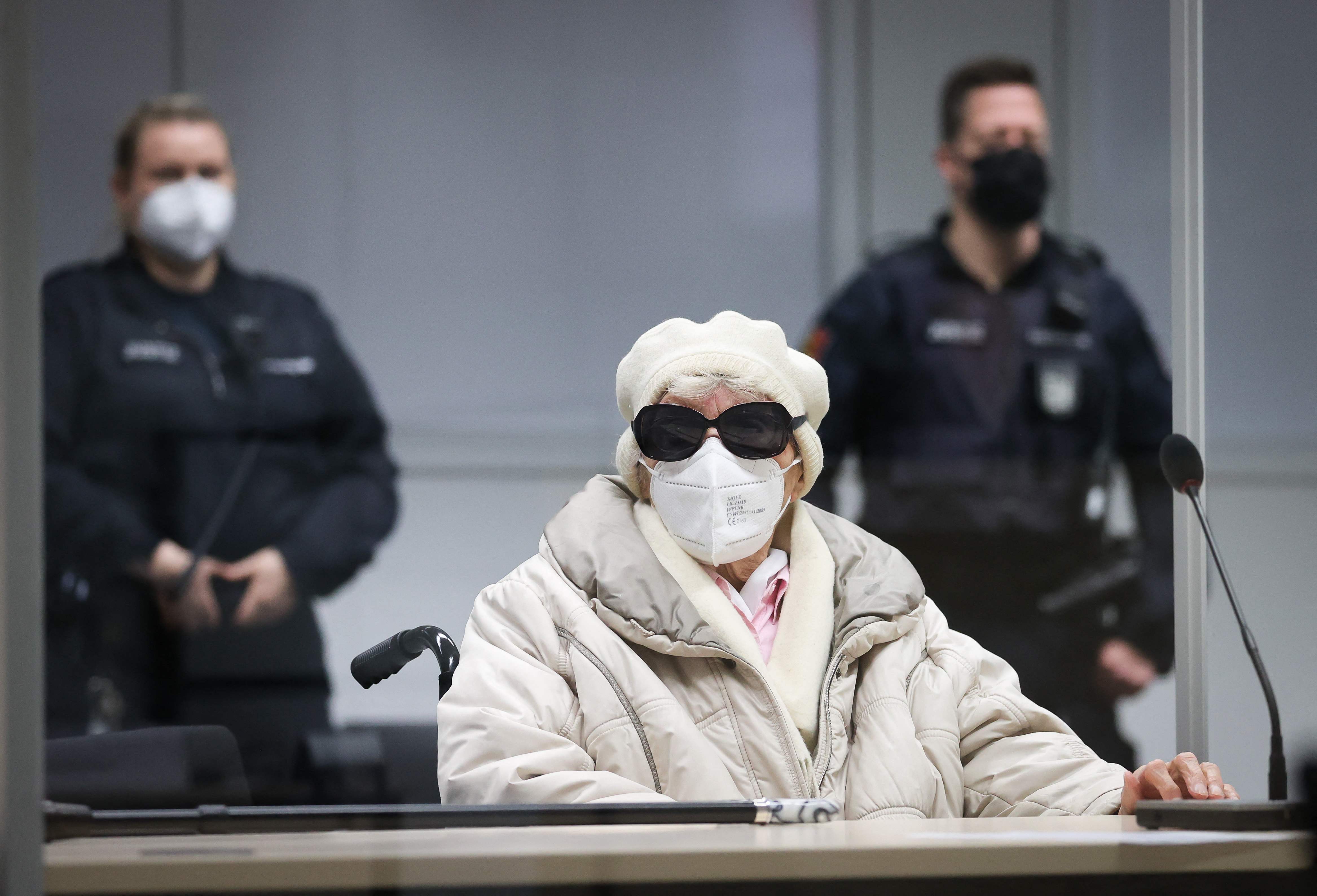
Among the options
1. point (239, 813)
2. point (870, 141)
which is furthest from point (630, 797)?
point (870, 141)

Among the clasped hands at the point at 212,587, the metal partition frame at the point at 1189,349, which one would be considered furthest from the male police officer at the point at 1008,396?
the clasped hands at the point at 212,587

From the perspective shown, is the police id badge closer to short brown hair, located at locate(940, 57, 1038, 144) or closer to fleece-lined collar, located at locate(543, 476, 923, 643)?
short brown hair, located at locate(940, 57, 1038, 144)

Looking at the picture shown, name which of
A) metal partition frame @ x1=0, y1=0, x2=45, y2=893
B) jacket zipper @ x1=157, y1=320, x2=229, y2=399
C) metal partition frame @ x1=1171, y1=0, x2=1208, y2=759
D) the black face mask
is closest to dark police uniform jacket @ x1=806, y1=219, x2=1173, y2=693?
the black face mask

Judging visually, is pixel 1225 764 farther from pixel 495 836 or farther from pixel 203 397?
pixel 203 397

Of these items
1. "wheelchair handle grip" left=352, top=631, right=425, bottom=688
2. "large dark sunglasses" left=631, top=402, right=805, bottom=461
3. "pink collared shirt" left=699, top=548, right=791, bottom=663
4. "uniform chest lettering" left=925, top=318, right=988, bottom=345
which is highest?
"uniform chest lettering" left=925, top=318, right=988, bottom=345

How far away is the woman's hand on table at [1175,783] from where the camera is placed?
166 centimetres

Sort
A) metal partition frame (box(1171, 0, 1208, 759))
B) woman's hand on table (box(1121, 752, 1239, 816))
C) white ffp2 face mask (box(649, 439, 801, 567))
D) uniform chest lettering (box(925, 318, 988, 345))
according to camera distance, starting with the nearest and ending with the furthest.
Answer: woman's hand on table (box(1121, 752, 1239, 816)), white ffp2 face mask (box(649, 439, 801, 567)), metal partition frame (box(1171, 0, 1208, 759)), uniform chest lettering (box(925, 318, 988, 345))

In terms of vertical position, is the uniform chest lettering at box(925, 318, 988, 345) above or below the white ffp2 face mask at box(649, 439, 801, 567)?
above

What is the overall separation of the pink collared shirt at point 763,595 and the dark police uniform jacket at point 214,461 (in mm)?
1003

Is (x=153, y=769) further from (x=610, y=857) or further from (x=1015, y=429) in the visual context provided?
(x=1015, y=429)

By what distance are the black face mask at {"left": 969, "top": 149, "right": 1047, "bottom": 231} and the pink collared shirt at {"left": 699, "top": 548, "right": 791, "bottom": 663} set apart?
153cm

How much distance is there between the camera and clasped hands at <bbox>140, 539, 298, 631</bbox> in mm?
2846

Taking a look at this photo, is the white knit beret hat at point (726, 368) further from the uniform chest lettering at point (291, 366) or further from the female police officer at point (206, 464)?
the uniform chest lettering at point (291, 366)

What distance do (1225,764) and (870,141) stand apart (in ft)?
7.55
